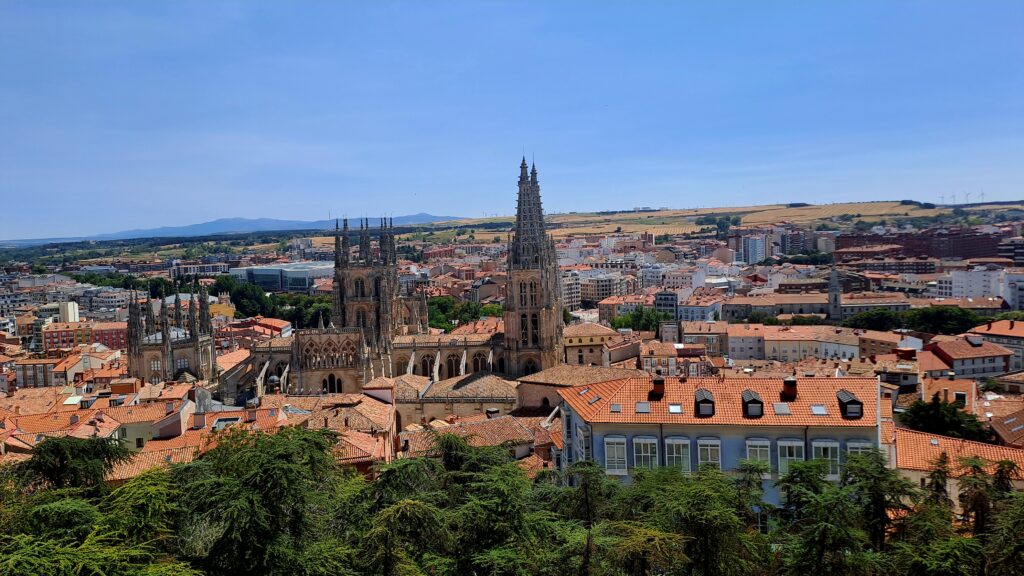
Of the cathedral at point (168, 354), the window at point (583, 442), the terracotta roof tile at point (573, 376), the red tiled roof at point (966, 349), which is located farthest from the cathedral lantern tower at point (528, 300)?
the red tiled roof at point (966, 349)

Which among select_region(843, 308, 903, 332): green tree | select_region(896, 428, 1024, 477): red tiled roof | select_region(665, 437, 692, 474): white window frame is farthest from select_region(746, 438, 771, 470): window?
select_region(843, 308, 903, 332): green tree

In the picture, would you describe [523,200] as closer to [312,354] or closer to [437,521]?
[312,354]

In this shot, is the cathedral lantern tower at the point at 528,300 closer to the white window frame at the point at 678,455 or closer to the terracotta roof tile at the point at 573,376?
the terracotta roof tile at the point at 573,376

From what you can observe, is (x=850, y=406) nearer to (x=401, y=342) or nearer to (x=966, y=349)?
(x=401, y=342)

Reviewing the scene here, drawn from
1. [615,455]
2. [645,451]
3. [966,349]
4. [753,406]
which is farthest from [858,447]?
[966,349]

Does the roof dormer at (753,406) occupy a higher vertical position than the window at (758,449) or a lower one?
higher
